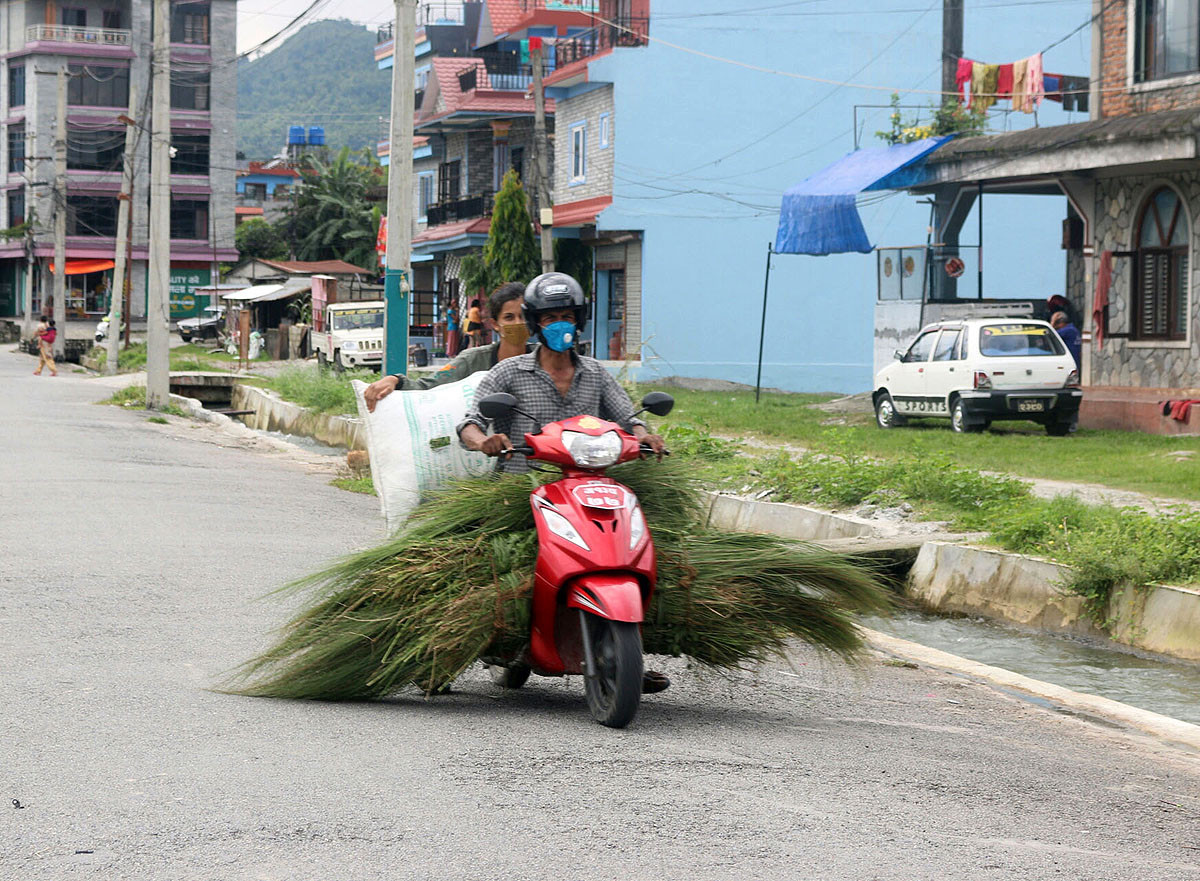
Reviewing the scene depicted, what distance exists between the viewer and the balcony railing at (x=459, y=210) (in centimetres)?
4638

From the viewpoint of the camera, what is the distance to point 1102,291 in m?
23.0

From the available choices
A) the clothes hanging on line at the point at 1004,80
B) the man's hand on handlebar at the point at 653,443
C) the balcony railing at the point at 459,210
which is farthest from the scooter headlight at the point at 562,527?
the balcony railing at the point at 459,210

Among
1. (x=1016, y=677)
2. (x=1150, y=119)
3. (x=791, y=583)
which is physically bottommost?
(x=1016, y=677)

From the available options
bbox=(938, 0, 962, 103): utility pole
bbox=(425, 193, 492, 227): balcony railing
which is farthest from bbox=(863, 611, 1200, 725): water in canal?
bbox=(425, 193, 492, 227): balcony railing

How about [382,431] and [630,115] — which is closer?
[382,431]

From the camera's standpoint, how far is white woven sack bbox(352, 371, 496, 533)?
7.11m

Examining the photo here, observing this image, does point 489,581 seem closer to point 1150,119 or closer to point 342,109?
point 1150,119

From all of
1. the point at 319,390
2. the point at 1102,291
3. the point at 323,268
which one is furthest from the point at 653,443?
the point at 323,268

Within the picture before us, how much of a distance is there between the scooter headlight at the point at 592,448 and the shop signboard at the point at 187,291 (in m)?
70.1

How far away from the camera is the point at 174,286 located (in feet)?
247

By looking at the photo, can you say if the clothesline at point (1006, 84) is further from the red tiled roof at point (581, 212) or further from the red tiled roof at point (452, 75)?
the red tiled roof at point (452, 75)

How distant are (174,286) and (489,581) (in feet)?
239

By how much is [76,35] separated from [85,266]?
11.3 m

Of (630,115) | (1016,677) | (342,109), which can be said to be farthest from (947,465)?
(342,109)
